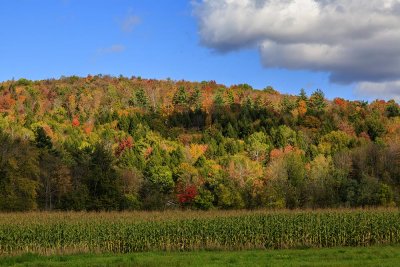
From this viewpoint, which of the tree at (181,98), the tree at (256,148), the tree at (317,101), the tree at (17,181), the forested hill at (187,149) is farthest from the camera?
the tree at (181,98)

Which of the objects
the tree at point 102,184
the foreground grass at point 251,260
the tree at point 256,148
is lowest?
the foreground grass at point 251,260

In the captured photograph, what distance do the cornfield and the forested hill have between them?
28.6 meters

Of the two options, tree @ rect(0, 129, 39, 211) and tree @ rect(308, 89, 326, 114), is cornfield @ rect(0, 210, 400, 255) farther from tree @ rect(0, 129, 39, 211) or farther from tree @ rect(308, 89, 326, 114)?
→ tree @ rect(308, 89, 326, 114)

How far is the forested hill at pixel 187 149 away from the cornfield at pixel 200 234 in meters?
28.6

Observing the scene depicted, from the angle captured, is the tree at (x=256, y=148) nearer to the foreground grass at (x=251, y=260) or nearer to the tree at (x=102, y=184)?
the tree at (x=102, y=184)

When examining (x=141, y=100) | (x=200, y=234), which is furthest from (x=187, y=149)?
(x=200, y=234)

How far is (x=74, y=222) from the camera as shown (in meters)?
32.1

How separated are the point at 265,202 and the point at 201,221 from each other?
4303 cm

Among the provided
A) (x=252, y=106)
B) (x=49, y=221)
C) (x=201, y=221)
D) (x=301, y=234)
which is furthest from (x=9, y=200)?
(x=252, y=106)

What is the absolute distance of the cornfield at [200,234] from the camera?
2895 centimetres

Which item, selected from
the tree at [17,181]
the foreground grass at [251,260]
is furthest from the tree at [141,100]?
the foreground grass at [251,260]

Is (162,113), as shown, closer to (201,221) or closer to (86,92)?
(86,92)

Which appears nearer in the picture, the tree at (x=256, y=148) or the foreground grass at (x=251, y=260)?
the foreground grass at (x=251, y=260)

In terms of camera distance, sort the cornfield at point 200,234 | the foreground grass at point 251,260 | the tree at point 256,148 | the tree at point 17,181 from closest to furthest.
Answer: the foreground grass at point 251,260 → the cornfield at point 200,234 → the tree at point 17,181 → the tree at point 256,148
